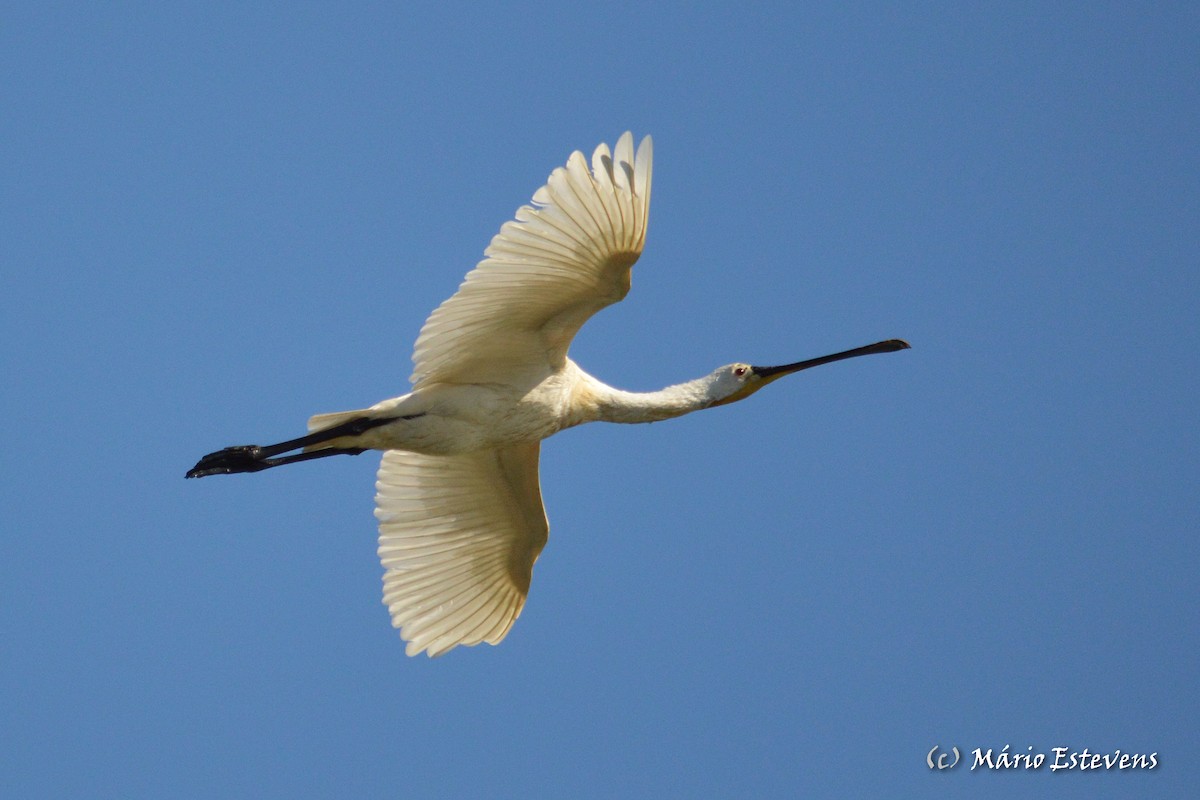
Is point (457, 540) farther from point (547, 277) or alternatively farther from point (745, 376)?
point (547, 277)

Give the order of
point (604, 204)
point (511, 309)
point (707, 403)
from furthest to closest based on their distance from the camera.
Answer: point (707, 403)
point (511, 309)
point (604, 204)

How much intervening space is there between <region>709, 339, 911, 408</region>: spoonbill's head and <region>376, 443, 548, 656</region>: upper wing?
5.10ft

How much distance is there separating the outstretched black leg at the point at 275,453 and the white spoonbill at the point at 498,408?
10 mm

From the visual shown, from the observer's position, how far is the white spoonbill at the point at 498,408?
33.0ft

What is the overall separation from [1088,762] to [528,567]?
475cm

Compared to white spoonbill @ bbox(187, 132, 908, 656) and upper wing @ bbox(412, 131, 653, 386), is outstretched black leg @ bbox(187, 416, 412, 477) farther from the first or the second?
upper wing @ bbox(412, 131, 653, 386)

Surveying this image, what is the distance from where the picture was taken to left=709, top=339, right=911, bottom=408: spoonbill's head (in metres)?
12.2

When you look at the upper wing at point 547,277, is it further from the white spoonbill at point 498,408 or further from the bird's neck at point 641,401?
the bird's neck at point 641,401

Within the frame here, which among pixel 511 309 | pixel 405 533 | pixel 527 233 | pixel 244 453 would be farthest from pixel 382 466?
pixel 527 233

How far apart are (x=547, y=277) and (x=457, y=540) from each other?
3143mm

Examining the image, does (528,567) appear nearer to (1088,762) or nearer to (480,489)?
(480,489)

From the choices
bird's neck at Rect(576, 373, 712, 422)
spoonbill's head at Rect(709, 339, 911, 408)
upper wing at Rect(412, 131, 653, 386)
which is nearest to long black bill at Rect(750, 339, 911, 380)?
spoonbill's head at Rect(709, 339, 911, 408)

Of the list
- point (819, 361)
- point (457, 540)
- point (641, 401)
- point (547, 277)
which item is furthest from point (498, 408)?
point (819, 361)

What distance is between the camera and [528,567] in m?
12.9
